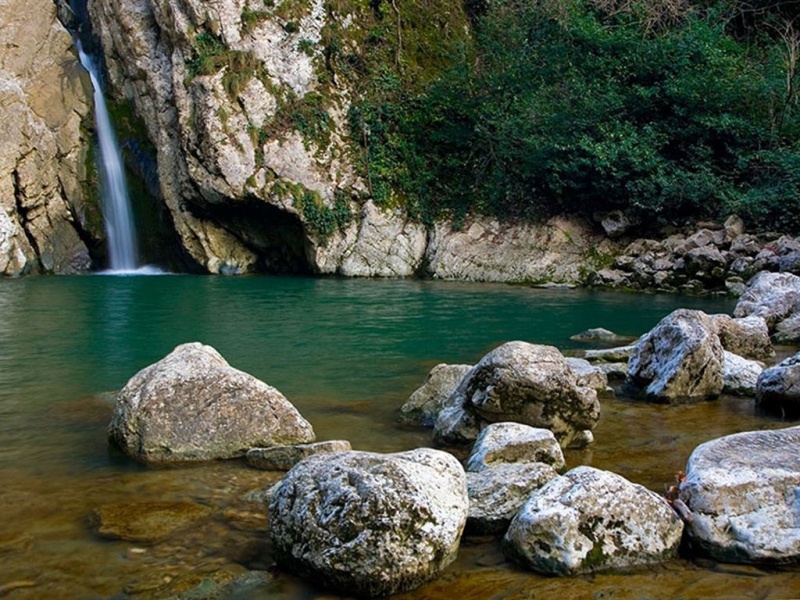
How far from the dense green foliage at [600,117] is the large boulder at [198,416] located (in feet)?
60.7

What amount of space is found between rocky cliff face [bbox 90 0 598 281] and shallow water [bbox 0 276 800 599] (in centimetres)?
813

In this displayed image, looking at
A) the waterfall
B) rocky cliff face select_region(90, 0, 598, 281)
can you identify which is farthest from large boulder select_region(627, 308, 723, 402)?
the waterfall

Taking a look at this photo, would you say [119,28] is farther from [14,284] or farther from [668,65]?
[668,65]

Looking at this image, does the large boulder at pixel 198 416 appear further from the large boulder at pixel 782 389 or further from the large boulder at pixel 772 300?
the large boulder at pixel 772 300

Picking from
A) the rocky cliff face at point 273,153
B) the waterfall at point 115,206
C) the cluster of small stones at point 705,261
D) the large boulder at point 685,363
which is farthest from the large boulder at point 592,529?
the waterfall at point 115,206

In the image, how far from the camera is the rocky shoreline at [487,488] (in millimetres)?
3729

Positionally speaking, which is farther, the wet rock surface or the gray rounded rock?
the gray rounded rock

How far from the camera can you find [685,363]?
7.69 meters

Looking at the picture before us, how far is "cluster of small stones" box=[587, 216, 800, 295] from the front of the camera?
1845 cm

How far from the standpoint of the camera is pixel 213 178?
2695cm

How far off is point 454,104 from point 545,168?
546 centimetres

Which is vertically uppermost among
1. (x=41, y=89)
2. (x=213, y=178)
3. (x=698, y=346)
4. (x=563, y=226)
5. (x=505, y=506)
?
(x=41, y=89)

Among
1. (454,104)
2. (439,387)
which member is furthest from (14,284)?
(439,387)

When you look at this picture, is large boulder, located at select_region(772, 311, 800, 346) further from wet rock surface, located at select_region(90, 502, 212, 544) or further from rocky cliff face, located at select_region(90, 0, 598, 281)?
rocky cliff face, located at select_region(90, 0, 598, 281)
